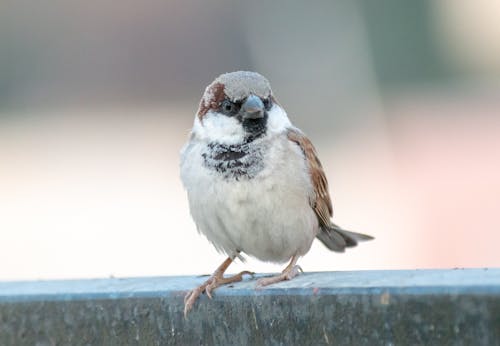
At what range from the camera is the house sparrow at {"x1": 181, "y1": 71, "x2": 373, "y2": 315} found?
2576 mm

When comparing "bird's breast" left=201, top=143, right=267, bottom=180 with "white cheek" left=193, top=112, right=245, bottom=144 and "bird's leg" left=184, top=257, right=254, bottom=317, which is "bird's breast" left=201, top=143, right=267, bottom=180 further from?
"bird's leg" left=184, top=257, right=254, bottom=317

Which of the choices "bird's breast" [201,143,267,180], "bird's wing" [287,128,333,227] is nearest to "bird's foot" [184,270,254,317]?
"bird's breast" [201,143,267,180]

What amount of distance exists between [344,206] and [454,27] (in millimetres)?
2850

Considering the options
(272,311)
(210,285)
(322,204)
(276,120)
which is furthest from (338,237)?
(272,311)

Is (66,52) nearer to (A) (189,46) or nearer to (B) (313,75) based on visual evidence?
(A) (189,46)

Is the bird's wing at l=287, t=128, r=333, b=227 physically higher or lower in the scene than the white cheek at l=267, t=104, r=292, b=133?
lower

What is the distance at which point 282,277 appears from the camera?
2.37 metres

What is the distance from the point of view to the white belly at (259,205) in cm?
257

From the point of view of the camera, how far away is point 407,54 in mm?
8297

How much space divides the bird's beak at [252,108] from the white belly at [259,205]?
9 cm

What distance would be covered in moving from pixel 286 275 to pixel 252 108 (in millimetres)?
442

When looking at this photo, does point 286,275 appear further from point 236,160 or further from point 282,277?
point 236,160

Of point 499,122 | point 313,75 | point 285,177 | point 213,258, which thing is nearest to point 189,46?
point 313,75

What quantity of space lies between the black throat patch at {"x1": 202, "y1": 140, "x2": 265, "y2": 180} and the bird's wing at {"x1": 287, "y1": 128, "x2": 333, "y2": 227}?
156 millimetres
